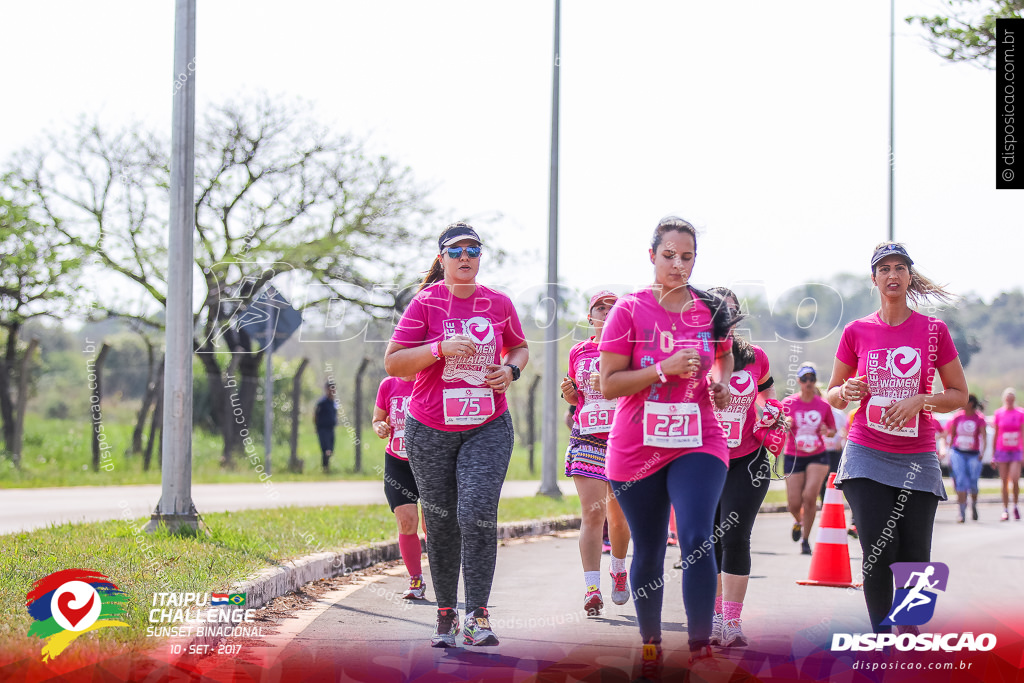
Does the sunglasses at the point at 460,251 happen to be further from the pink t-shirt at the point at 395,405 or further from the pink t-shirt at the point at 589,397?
the pink t-shirt at the point at 395,405

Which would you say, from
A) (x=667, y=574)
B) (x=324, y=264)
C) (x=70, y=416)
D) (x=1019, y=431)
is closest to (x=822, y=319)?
(x=667, y=574)

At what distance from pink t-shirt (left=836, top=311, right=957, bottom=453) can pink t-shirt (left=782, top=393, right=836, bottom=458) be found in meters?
6.02

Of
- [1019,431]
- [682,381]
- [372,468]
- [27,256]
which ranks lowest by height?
[372,468]

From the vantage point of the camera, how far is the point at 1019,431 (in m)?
15.8

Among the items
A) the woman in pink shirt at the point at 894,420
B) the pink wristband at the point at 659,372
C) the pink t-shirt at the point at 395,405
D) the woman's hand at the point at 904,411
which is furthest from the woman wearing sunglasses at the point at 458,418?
the woman's hand at the point at 904,411

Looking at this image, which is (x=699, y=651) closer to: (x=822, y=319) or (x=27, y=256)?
(x=822, y=319)

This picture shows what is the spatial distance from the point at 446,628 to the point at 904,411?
245 centimetres

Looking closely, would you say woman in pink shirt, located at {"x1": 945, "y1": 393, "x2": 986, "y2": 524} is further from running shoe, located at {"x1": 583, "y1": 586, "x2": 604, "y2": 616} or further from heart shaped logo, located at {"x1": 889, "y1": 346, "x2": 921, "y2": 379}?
heart shaped logo, located at {"x1": 889, "y1": 346, "x2": 921, "y2": 379}

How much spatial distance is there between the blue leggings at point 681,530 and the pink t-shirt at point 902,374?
1117mm

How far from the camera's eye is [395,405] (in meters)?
7.39

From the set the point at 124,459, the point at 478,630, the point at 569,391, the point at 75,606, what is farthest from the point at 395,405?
the point at 124,459

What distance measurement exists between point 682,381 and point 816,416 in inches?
282

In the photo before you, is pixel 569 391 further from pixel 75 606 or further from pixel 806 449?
pixel 806 449

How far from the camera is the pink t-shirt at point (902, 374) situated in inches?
205
